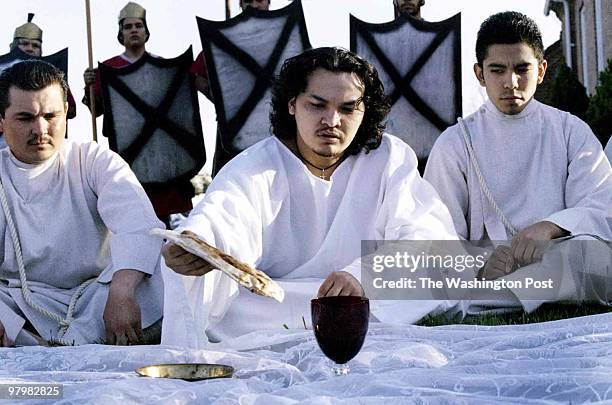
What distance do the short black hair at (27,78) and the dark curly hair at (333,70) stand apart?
1.11 metres

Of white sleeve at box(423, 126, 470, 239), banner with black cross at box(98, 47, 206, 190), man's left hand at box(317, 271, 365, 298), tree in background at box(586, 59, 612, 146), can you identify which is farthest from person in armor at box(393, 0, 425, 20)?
tree in background at box(586, 59, 612, 146)

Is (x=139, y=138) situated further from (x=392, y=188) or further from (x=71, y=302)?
(x=392, y=188)

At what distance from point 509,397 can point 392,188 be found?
2022mm

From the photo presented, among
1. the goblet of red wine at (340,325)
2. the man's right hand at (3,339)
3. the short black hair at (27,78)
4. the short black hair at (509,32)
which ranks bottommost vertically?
the man's right hand at (3,339)

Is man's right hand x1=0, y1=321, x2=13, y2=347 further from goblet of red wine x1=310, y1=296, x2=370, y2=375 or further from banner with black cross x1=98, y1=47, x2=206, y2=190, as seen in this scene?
banner with black cross x1=98, y1=47, x2=206, y2=190

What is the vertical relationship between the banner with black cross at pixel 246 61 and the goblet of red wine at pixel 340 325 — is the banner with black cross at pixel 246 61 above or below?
above

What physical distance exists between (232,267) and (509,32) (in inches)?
102

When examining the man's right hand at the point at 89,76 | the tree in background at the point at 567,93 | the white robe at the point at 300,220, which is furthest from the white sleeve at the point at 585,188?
the tree in background at the point at 567,93

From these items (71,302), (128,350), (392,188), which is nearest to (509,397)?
(128,350)

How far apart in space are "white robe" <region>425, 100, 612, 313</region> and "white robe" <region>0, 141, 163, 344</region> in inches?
61.3

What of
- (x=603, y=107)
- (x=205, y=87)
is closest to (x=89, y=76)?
(x=205, y=87)

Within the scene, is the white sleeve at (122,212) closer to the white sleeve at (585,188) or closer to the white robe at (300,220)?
the white robe at (300,220)

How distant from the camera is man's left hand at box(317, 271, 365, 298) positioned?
3.22 metres

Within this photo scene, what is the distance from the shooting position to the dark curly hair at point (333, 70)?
4.16m
